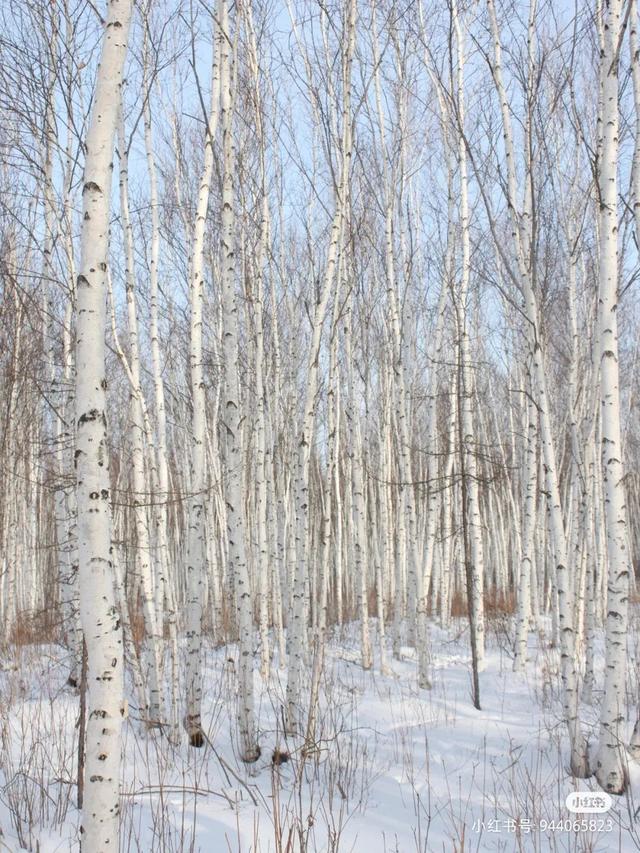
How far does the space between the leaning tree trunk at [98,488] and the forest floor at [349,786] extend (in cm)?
78

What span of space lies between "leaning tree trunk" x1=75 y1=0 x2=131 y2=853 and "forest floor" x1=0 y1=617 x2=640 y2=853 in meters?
0.78

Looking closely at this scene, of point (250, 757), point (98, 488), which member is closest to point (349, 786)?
point (250, 757)

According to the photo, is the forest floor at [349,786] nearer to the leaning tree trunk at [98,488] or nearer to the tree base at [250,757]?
the tree base at [250,757]

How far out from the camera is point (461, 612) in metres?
15.8

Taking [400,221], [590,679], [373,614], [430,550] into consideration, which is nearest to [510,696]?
[590,679]

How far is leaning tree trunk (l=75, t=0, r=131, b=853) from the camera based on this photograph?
2213 millimetres

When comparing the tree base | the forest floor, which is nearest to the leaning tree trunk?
the forest floor

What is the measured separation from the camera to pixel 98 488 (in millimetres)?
2355

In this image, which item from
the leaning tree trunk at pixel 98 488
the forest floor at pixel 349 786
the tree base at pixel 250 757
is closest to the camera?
the leaning tree trunk at pixel 98 488

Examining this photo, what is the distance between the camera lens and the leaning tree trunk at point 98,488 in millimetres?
2213

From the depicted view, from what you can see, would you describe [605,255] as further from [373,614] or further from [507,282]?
[373,614]

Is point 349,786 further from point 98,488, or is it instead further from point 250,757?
point 98,488

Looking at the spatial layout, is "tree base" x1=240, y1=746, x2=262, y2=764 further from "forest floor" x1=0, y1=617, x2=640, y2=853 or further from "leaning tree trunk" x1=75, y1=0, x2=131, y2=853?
"leaning tree trunk" x1=75, y1=0, x2=131, y2=853

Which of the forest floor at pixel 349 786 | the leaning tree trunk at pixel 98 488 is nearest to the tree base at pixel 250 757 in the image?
the forest floor at pixel 349 786
